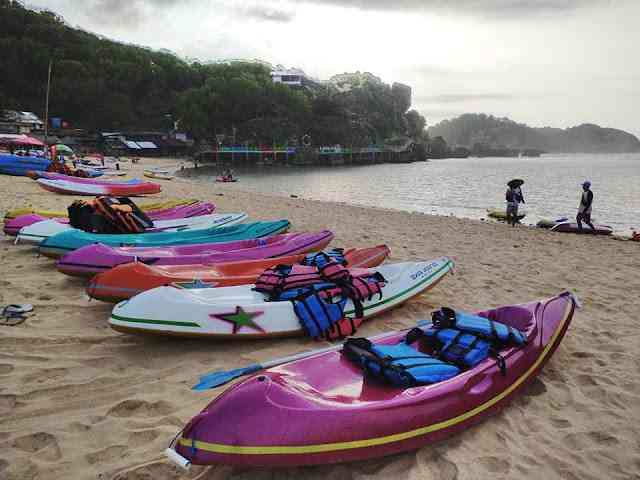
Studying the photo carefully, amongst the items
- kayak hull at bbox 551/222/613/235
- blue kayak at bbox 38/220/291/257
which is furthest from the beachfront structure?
blue kayak at bbox 38/220/291/257

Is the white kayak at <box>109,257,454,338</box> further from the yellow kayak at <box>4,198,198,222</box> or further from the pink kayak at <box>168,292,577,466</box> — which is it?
the yellow kayak at <box>4,198,198,222</box>

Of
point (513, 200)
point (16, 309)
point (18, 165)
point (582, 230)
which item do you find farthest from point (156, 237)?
point (18, 165)

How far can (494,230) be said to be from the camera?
496 inches

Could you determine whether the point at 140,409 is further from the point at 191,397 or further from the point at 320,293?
the point at 320,293

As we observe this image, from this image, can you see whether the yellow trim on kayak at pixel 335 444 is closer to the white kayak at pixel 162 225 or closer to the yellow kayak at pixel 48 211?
the white kayak at pixel 162 225

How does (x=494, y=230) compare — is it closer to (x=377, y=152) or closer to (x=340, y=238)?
(x=340, y=238)

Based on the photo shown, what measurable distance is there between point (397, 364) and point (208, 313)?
174 cm

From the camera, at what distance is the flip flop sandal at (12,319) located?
4060mm

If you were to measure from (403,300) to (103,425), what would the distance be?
10.7ft

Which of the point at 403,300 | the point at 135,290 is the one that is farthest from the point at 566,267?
the point at 135,290

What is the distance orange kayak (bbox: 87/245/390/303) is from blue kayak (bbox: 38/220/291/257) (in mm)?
1471

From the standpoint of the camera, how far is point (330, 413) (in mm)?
2293

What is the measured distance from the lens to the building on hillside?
46094 mm

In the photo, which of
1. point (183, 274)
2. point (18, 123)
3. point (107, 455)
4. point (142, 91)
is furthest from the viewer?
point (142, 91)
